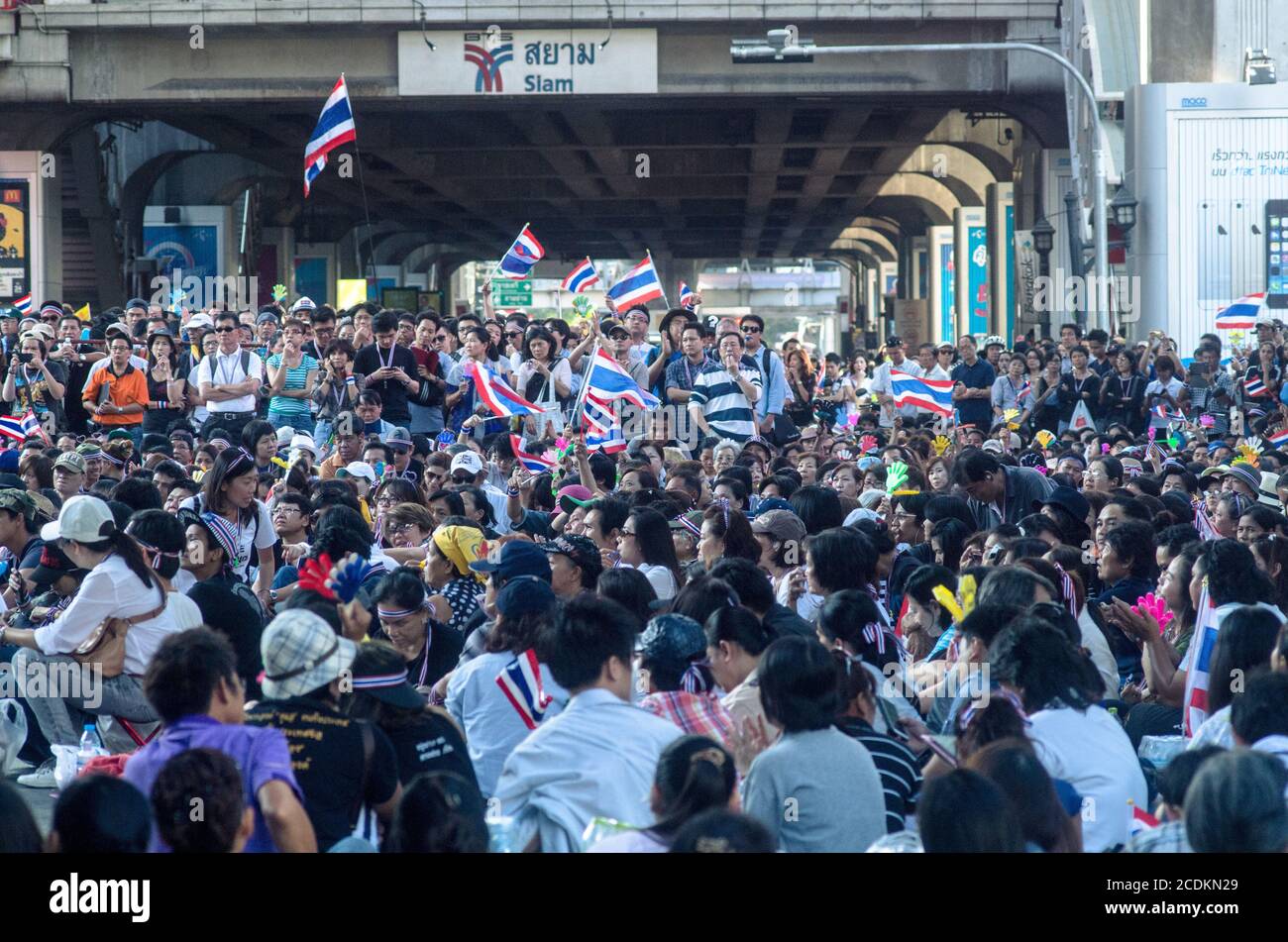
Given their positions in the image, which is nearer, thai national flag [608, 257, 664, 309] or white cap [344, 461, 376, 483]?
white cap [344, 461, 376, 483]

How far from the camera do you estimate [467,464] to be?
11.6 meters

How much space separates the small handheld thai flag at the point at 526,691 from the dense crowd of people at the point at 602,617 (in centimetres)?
1

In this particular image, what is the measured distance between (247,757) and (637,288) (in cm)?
1283

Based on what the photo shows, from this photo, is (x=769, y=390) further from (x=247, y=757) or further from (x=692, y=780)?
(x=692, y=780)

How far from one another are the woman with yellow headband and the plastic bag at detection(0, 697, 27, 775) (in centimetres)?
207

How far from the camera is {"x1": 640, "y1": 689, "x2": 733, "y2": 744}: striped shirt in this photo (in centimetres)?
546

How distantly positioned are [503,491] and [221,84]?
16.0m

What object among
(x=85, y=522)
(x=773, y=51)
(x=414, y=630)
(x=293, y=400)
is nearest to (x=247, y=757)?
(x=414, y=630)

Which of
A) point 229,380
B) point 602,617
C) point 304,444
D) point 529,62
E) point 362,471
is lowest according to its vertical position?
point 602,617

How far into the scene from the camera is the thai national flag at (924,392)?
17.8 metres

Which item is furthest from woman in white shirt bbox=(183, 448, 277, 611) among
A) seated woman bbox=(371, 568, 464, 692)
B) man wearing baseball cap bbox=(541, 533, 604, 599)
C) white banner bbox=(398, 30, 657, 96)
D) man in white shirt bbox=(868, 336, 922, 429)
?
white banner bbox=(398, 30, 657, 96)

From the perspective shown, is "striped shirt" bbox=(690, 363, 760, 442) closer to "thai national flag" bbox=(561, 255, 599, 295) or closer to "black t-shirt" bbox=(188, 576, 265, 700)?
"thai national flag" bbox=(561, 255, 599, 295)

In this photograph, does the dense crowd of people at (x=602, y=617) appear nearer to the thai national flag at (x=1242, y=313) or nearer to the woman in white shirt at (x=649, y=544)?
the woman in white shirt at (x=649, y=544)

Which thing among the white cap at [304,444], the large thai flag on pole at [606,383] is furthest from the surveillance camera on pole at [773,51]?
the white cap at [304,444]
